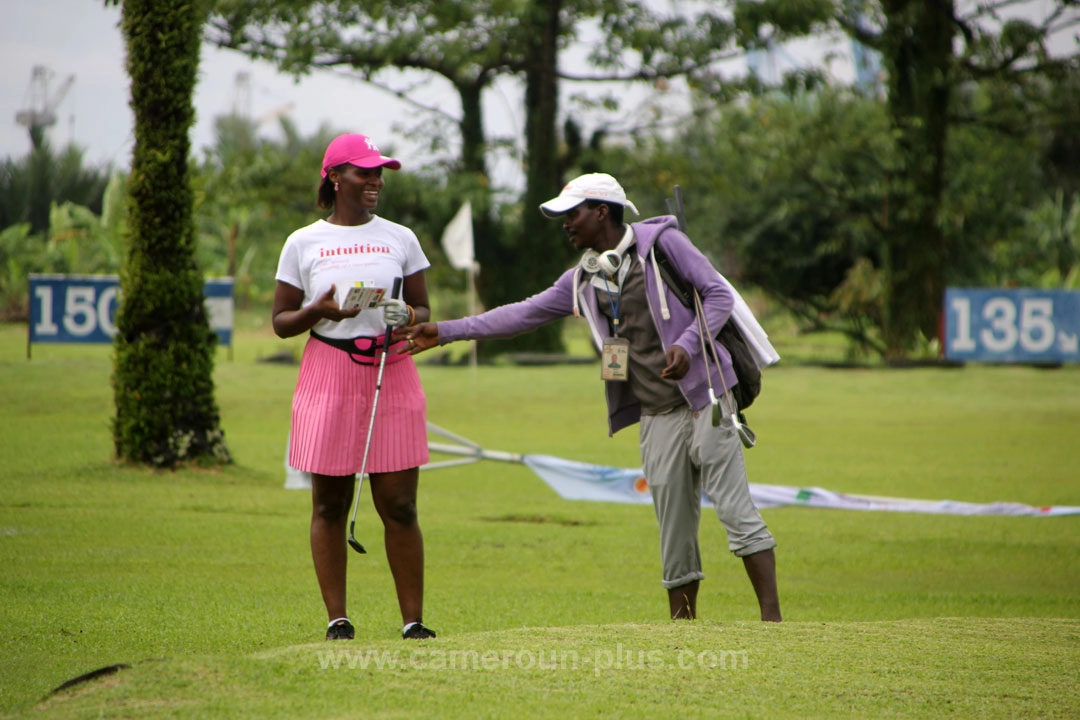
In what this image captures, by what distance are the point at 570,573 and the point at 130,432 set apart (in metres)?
5.07

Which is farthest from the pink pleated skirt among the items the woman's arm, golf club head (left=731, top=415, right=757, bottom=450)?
golf club head (left=731, top=415, right=757, bottom=450)

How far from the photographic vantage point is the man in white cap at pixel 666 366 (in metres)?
5.48

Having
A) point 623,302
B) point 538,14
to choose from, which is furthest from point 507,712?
point 538,14

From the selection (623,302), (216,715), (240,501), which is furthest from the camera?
(240,501)

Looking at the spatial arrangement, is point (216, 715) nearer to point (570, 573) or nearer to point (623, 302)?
point (623, 302)

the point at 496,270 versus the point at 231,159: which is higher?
the point at 231,159

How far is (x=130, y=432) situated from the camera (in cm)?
1148

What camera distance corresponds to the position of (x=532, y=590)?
24.5ft

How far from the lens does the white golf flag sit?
2306 centimetres

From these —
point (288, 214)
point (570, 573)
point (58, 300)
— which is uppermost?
point (288, 214)

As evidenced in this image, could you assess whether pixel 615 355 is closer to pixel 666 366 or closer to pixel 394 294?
pixel 666 366

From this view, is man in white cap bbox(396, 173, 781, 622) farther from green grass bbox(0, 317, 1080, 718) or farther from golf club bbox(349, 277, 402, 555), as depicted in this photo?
green grass bbox(0, 317, 1080, 718)

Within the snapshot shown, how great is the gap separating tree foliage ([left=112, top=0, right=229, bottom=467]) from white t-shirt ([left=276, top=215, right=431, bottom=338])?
648cm

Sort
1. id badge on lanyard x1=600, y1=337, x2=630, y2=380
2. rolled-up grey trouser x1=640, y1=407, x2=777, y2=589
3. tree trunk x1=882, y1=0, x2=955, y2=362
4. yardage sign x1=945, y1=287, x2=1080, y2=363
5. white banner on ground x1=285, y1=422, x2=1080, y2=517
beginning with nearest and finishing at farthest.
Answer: rolled-up grey trouser x1=640, y1=407, x2=777, y2=589 < id badge on lanyard x1=600, y1=337, x2=630, y2=380 < white banner on ground x1=285, y1=422, x2=1080, y2=517 < yardage sign x1=945, y1=287, x2=1080, y2=363 < tree trunk x1=882, y1=0, x2=955, y2=362
